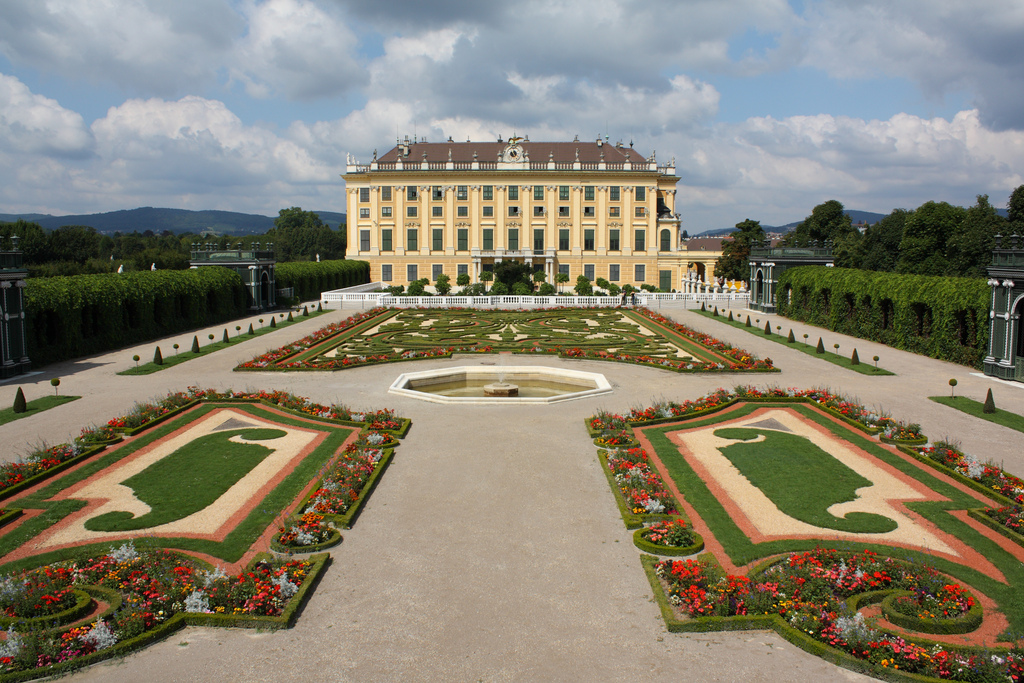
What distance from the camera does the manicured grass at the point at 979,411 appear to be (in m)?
19.5

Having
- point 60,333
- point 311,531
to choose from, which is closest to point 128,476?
point 311,531

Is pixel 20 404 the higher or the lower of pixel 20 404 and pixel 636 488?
the higher

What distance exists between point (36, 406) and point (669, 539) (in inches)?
769

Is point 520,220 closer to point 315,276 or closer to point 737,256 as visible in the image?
point 737,256

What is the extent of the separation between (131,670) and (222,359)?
23680mm

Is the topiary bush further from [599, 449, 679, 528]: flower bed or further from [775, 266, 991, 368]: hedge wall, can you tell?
[775, 266, 991, 368]: hedge wall

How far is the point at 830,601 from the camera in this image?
9.48 metres

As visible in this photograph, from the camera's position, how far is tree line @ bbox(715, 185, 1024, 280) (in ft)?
194

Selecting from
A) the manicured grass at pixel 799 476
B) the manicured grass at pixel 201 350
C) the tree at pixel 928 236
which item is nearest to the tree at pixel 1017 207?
the tree at pixel 928 236

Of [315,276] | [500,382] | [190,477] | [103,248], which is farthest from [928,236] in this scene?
[103,248]

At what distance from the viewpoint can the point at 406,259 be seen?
82.6m

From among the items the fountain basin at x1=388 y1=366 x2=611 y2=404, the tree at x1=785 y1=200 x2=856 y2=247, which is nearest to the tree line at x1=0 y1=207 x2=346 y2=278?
the fountain basin at x1=388 y1=366 x2=611 y2=404

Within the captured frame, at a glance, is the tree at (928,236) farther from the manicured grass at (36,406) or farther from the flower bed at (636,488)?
the manicured grass at (36,406)

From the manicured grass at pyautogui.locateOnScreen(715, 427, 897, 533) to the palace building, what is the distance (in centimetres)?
6376
